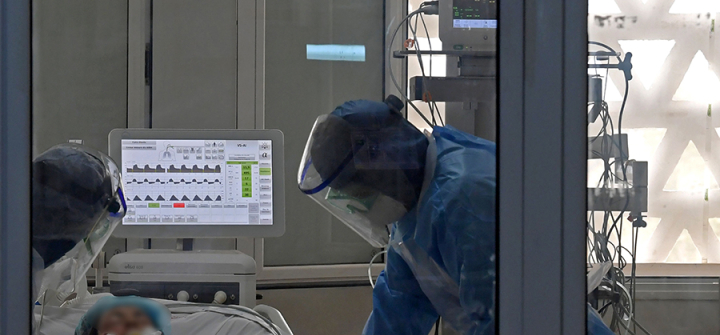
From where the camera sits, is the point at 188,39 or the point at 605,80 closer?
the point at 605,80

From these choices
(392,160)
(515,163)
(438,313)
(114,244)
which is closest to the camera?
(515,163)

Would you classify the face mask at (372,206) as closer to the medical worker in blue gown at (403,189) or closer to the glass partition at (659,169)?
the medical worker in blue gown at (403,189)

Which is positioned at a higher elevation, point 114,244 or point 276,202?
point 276,202

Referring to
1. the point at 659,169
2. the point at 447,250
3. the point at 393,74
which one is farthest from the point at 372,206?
the point at 393,74

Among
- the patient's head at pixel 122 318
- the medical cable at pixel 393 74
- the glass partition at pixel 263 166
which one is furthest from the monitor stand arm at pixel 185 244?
the medical cable at pixel 393 74

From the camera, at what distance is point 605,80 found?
0.86 m

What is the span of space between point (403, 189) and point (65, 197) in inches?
27.7

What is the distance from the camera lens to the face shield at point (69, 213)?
0.90m

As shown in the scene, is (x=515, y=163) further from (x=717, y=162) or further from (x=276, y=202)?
(x=276, y=202)

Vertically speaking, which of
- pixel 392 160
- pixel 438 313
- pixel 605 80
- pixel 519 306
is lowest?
pixel 438 313

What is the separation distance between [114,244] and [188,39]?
2.84 feet
